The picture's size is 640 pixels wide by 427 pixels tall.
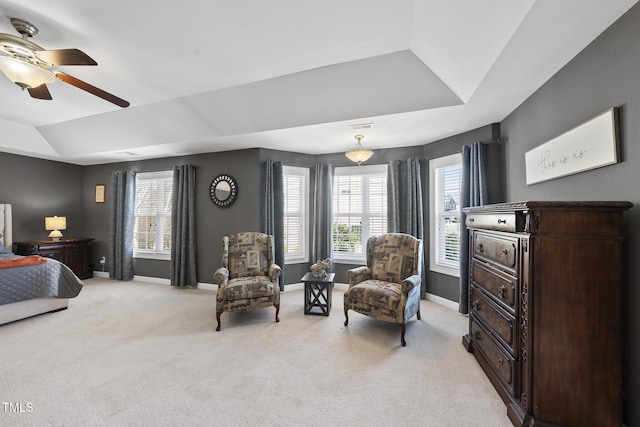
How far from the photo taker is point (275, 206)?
14.7 feet

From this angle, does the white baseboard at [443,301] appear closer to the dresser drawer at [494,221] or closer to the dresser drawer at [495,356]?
the dresser drawer at [495,356]

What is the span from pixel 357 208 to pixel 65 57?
390cm

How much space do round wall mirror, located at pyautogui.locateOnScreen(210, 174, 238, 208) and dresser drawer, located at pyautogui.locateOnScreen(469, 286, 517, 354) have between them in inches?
148

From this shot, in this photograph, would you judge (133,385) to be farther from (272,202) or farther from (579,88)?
(579,88)

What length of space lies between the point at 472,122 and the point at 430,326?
2.50 meters

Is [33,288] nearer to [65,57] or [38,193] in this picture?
[65,57]

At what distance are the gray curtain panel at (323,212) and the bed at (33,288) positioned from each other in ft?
11.5

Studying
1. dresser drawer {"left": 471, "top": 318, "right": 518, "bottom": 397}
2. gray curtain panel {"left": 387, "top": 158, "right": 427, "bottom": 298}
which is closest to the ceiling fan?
dresser drawer {"left": 471, "top": 318, "right": 518, "bottom": 397}

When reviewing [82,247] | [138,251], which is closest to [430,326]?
[138,251]

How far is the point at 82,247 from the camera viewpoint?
542cm

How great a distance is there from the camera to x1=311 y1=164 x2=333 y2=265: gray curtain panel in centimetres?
458

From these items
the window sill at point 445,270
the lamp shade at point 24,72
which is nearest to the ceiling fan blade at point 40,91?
the lamp shade at point 24,72

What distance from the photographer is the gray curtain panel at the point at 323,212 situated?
180 inches

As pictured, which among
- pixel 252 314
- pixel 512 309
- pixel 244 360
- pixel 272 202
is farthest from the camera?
pixel 272 202
